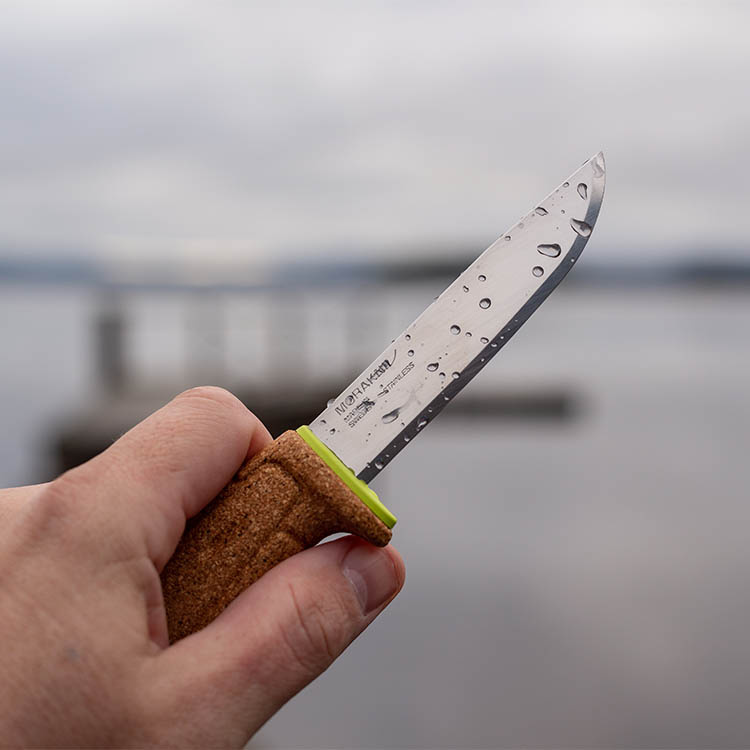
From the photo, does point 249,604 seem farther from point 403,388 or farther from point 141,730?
point 403,388

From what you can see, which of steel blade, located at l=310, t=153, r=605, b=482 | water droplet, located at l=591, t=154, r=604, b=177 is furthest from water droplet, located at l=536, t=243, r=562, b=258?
water droplet, located at l=591, t=154, r=604, b=177

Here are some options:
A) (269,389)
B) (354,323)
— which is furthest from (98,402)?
(354,323)

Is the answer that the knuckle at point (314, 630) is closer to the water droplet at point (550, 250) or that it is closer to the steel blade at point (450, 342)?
the steel blade at point (450, 342)

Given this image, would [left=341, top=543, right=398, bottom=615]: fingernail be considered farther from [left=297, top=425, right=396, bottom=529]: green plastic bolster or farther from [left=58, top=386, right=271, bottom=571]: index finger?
[left=58, top=386, right=271, bottom=571]: index finger

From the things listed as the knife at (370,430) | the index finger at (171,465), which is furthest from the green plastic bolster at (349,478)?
the index finger at (171,465)

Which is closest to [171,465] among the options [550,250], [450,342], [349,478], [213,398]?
[213,398]

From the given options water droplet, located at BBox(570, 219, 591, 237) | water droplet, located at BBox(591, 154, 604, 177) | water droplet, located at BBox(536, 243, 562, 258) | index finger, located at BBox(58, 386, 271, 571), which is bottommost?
index finger, located at BBox(58, 386, 271, 571)

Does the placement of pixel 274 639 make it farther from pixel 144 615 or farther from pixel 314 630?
pixel 144 615
